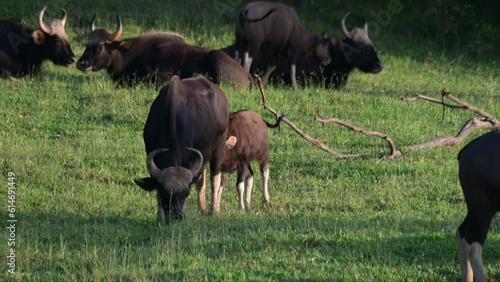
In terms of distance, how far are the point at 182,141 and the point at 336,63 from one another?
1132cm

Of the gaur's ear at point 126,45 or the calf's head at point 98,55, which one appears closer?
the calf's head at point 98,55

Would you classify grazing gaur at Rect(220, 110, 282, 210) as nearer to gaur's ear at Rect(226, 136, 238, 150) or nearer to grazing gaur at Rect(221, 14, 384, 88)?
gaur's ear at Rect(226, 136, 238, 150)

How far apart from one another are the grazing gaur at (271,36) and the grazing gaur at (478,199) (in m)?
12.0

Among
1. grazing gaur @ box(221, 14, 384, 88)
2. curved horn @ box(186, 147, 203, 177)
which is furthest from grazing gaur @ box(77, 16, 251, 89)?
curved horn @ box(186, 147, 203, 177)

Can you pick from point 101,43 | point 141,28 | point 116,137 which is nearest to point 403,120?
point 116,137

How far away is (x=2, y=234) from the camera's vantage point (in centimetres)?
1041

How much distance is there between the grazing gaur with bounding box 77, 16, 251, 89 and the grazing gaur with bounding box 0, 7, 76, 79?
74 centimetres

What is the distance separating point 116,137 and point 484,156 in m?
8.30

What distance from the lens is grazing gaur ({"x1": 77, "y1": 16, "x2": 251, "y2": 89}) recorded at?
1908cm

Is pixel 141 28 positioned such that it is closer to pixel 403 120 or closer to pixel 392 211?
pixel 403 120

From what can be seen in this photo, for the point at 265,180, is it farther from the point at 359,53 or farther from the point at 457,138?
the point at 359,53

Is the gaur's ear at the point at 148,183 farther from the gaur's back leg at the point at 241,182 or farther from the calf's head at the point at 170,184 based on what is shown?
the gaur's back leg at the point at 241,182

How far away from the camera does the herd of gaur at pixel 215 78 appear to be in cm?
846

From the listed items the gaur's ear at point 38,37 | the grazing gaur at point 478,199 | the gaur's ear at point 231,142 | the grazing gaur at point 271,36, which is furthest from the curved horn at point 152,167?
the gaur's ear at point 38,37
